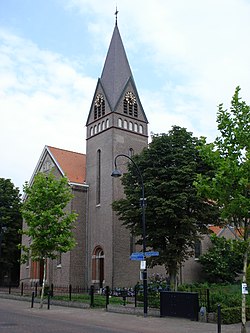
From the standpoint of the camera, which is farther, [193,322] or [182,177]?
[182,177]

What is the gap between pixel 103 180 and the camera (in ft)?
117

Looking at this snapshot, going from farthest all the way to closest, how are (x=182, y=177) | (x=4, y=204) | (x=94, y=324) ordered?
(x=4, y=204), (x=182, y=177), (x=94, y=324)

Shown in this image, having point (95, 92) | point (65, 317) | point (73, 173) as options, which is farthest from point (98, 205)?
point (65, 317)

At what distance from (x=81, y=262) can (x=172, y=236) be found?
44.3ft

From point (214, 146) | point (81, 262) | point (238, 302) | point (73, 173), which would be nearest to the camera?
point (214, 146)

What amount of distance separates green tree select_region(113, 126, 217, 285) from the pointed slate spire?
39.2 ft

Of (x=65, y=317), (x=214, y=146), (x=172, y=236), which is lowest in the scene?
(x=65, y=317)

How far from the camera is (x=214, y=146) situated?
44.1 feet

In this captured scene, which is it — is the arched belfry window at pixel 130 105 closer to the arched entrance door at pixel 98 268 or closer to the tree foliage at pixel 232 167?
the arched entrance door at pixel 98 268

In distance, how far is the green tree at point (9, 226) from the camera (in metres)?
44.8

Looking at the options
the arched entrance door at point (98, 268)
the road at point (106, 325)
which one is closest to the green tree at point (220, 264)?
the arched entrance door at point (98, 268)

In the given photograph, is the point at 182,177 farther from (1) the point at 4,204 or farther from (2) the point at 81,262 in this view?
(1) the point at 4,204

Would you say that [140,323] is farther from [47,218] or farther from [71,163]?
[71,163]

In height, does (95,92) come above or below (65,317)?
above
